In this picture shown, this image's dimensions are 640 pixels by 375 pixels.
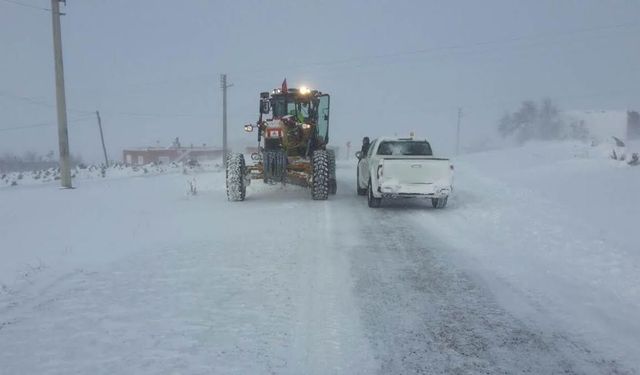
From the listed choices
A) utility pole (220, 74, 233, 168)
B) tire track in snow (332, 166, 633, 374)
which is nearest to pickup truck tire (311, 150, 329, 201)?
tire track in snow (332, 166, 633, 374)

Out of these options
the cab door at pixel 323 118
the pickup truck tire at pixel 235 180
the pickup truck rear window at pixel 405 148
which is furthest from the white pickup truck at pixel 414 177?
the cab door at pixel 323 118

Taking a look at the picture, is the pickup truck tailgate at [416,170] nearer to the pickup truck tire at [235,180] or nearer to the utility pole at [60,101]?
the pickup truck tire at [235,180]

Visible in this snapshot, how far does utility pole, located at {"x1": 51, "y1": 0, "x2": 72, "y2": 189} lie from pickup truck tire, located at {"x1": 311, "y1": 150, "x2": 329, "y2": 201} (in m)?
10.1

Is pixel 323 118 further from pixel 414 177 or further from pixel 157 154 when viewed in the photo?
pixel 157 154

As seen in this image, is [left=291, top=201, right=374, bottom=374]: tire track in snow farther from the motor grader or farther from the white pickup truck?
the motor grader

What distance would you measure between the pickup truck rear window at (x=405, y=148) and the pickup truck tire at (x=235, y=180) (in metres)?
3.92

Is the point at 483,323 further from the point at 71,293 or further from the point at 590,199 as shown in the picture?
the point at 590,199

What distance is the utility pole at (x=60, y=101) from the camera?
59.5 feet

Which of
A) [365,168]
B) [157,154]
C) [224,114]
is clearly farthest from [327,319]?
[157,154]

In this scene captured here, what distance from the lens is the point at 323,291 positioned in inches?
228

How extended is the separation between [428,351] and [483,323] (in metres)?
0.97

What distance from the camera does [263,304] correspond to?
529 cm

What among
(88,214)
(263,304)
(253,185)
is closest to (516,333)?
(263,304)

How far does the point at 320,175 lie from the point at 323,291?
785 cm
